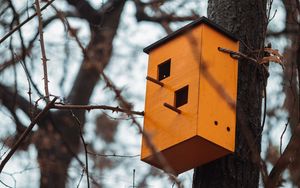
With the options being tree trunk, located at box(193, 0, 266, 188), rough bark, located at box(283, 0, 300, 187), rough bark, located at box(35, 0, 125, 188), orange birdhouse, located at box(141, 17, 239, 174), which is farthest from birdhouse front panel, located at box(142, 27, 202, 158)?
rough bark, located at box(35, 0, 125, 188)

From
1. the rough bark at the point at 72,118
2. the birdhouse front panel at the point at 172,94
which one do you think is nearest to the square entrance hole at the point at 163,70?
the birdhouse front panel at the point at 172,94

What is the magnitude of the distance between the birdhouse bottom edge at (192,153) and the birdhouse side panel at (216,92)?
0.03 metres

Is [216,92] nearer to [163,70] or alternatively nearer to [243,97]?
[243,97]

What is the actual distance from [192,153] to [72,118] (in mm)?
3020

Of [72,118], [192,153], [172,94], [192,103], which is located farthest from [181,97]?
[72,118]

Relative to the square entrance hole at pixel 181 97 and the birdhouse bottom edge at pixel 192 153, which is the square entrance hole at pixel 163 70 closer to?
the square entrance hole at pixel 181 97

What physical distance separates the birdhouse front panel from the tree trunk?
0.57 ft

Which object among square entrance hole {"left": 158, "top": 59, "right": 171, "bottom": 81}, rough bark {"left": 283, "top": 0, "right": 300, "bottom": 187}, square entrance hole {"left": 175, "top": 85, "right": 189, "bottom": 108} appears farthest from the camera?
rough bark {"left": 283, "top": 0, "right": 300, "bottom": 187}

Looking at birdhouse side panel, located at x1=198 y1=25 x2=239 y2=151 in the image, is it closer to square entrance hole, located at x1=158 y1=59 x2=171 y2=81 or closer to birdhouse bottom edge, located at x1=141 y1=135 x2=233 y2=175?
birdhouse bottom edge, located at x1=141 y1=135 x2=233 y2=175

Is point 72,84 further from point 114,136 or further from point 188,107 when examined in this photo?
point 188,107

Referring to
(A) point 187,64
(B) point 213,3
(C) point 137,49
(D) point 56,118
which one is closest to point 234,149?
(A) point 187,64

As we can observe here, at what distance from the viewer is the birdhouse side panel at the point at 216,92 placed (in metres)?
3.30

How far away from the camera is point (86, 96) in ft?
21.2

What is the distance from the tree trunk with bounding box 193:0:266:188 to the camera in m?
3.26
